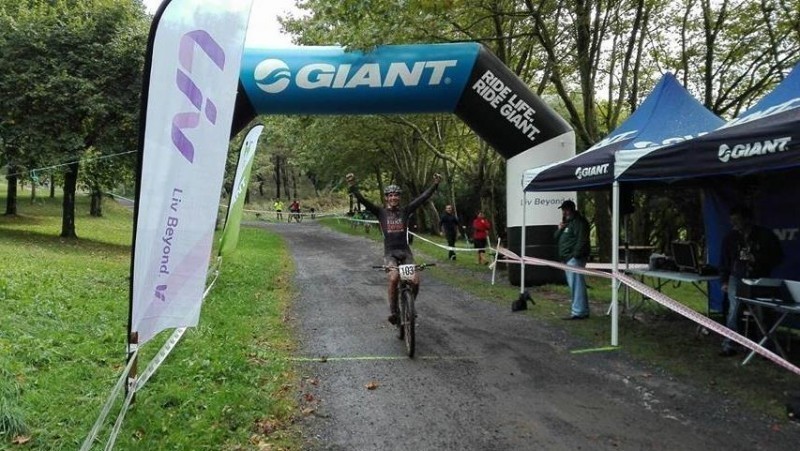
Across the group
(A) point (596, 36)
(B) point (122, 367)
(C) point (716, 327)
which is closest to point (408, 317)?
(B) point (122, 367)

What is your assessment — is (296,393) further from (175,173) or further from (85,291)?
(85,291)

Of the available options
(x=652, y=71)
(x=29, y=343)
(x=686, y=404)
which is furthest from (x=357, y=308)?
(x=652, y=71)

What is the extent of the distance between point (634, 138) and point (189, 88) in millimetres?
6685

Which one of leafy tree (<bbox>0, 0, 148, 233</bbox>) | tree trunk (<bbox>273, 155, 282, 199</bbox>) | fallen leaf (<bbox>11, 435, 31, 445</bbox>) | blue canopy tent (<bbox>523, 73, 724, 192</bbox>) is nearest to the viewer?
fallen leaf (<bbox>11, 435, 31, 445</bbox>)

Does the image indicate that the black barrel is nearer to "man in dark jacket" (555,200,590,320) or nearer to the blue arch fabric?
the blue arch fabric

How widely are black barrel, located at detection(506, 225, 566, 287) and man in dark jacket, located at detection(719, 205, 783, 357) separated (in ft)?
15.2

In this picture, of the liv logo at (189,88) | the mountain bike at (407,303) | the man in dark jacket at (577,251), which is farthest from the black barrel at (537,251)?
the liv logo at (189,88)

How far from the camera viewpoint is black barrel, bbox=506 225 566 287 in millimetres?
11781

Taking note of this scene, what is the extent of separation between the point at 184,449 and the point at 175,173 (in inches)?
73.7

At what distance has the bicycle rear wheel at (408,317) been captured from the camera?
6.77 metres

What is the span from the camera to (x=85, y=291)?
30.8 ft

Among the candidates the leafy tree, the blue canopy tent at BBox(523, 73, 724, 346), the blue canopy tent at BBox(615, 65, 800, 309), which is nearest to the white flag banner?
the blue canopy tent at BBox(615, 65, 800, 309)

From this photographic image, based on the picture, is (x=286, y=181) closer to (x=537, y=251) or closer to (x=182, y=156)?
(x=537, y=251)

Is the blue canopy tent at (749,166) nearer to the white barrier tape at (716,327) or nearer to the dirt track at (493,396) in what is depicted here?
the white barrier tape at (716,327)
